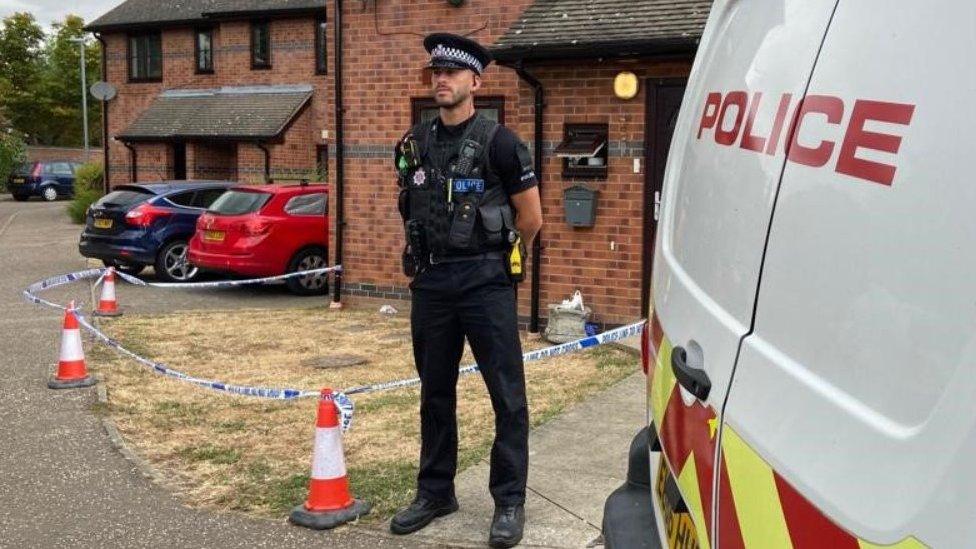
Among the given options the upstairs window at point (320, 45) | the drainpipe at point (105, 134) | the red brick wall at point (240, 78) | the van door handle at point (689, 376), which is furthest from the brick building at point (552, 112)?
the drainpipe at point (105, 134)

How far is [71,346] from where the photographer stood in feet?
24.9

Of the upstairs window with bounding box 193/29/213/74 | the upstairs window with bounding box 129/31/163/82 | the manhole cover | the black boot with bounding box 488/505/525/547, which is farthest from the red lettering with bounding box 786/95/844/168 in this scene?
the upstairs window with bounding box 129/31/163/82

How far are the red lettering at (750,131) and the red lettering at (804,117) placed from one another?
0.19m

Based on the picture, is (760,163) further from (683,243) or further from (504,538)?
(504,538)

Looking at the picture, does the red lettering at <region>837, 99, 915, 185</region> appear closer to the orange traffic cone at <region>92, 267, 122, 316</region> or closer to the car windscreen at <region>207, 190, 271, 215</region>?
the orange traffic cone at <region>92, 267, 122, 316</region>

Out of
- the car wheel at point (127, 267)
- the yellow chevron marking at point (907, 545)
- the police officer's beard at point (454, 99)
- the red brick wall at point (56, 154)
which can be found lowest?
the car wheel at point (127, 267)

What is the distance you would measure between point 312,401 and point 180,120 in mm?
21869

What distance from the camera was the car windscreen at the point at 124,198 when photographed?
14.7 meters

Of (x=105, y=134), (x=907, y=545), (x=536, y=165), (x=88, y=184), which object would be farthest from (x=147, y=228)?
(x=105, y=134)

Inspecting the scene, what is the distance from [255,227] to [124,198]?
10.0ft

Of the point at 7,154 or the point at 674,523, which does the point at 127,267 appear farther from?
the point at 7,154

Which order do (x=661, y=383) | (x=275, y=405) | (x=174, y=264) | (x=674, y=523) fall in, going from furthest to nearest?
(x=174, y=264)
(x=275, y=405)
(x=661, y=383)
(x=674, y=523)

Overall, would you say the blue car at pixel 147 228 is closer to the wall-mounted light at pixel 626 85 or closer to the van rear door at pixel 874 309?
the wall-mounted light at pixel 626 85

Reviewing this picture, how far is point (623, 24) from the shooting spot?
368 inches
